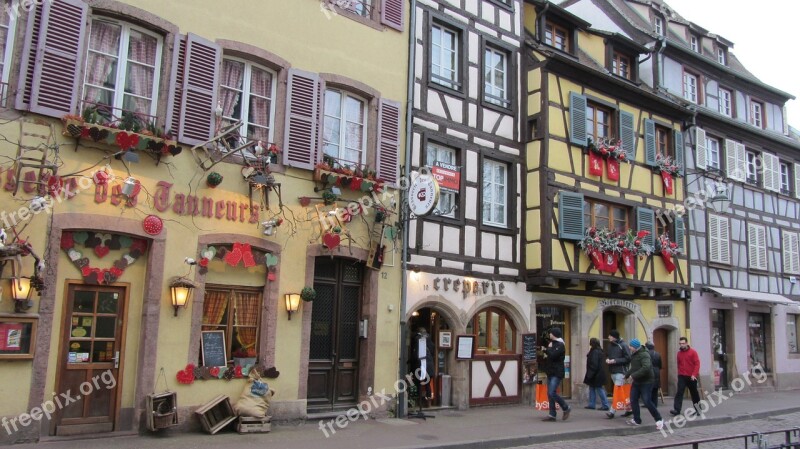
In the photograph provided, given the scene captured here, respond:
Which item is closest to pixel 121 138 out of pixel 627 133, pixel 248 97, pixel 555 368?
pixel 248 97

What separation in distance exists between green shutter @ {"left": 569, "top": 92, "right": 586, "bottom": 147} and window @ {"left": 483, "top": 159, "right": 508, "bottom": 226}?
1908 millimetres

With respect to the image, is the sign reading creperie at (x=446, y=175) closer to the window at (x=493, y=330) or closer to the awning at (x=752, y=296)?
the window at (x=493, y=330)

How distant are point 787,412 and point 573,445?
8417 mm

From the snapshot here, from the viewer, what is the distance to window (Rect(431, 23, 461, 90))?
47.1 feet

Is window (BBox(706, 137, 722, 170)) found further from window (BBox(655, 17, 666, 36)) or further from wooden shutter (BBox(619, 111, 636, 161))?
wooden shutter (BBox(619, 111, 636, 161))

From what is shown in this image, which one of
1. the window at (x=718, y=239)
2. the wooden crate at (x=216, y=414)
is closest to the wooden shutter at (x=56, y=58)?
the wooden crate at (x=216, y=414)

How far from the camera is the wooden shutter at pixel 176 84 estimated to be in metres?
10.2

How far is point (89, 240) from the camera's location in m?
9.46

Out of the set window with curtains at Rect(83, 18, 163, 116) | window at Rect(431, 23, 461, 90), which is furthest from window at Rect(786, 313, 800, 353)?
window with curtains at Rect(83, 18, 163, 116)

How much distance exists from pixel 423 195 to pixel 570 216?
15.9ft

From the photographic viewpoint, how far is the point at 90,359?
947 centimetres

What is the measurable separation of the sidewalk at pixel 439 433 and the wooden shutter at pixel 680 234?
503 centimetres

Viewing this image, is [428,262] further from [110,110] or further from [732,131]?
[732,131]

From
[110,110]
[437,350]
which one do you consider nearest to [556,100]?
[437,350]
